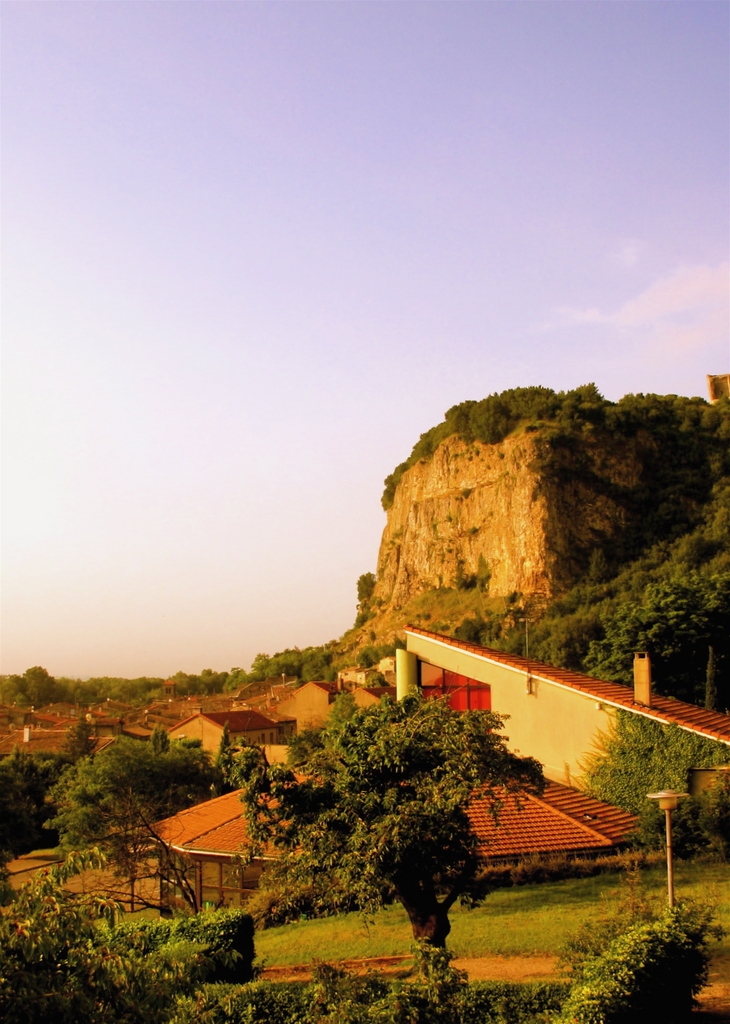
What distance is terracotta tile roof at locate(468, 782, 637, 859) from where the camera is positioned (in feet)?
50.7

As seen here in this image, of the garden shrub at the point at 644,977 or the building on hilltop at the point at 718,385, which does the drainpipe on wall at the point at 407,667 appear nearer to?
the garden shrub at the point at 644,977

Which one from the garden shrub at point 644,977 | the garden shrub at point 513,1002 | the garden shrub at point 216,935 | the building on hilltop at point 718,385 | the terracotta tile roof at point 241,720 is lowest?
the terracotta tile roof at point 241,720

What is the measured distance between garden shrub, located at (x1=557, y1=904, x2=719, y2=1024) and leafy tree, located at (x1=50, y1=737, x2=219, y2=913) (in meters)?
12.1

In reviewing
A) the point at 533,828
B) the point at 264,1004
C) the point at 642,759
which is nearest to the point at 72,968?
the point at 264,1004

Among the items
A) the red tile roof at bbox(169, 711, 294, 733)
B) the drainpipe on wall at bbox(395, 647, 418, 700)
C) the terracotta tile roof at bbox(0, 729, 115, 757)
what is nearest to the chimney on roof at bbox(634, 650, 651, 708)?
the drainpipe on wall at bbox(395, 647, 418, 700)

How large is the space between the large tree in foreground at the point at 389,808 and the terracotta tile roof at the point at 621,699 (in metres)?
8.76

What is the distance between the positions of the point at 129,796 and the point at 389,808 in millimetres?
15429

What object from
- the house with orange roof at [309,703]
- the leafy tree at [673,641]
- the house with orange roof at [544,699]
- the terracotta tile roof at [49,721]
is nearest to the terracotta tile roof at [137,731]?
the terracotta tile roof at [49,721]

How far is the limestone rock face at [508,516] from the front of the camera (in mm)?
79250

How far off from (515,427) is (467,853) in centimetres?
8251

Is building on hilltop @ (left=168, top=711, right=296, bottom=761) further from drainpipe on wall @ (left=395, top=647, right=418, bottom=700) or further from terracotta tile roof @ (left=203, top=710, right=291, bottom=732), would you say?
drainpipe on wall @ (left=395, top=647, right=418, bottom=700)

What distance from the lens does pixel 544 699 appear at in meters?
20.2

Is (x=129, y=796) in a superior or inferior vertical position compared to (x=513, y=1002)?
inferior

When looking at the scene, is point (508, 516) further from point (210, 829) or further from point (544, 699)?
point (210, 829)
